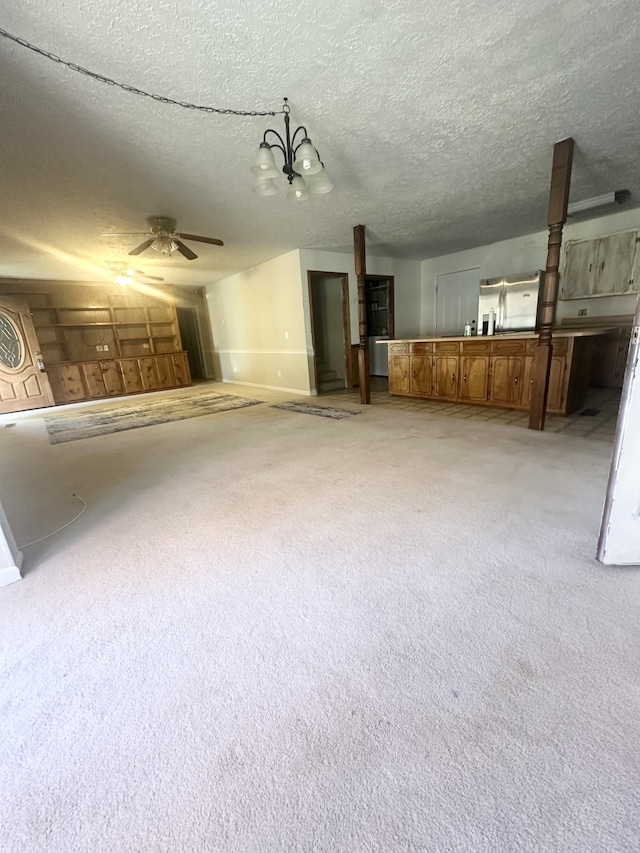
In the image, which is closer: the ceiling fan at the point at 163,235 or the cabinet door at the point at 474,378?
the ceiling fan at the point at 163,235

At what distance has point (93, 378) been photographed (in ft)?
23.9

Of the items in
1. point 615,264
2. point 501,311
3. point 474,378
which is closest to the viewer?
point 474,378

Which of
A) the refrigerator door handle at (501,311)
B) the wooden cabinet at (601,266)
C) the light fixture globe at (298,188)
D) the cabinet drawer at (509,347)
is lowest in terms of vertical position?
the cabinet drawer at (509,347)

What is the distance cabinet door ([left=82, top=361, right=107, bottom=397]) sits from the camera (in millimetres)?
7211

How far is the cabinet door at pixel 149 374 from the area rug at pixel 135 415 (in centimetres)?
121

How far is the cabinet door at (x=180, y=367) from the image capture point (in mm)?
8250

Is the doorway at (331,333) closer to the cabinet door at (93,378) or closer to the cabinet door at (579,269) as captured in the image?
the cabinet door at (579,269)

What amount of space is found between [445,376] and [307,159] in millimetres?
3354

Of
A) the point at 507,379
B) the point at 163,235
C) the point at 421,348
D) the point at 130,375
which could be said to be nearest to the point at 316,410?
the point at 421,348

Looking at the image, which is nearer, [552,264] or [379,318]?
[552,264]

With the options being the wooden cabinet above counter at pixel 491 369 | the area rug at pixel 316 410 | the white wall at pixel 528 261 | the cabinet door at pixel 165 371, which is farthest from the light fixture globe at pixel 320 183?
the cabinet door at pixel 165 371

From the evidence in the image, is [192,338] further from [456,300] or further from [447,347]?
[447,347]

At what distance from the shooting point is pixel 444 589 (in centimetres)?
141

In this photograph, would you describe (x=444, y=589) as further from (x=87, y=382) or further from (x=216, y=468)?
(x=87, y=382)
